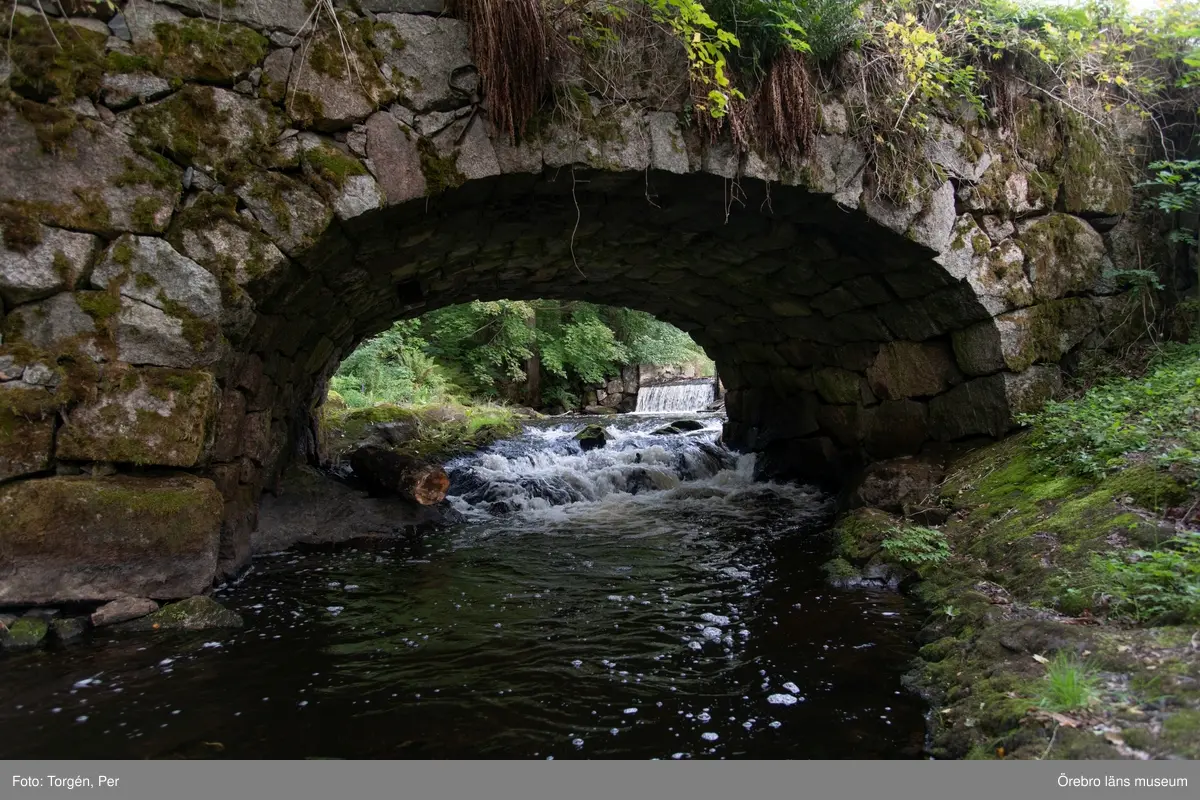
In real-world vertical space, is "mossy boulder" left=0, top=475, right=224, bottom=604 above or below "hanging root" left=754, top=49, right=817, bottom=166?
below

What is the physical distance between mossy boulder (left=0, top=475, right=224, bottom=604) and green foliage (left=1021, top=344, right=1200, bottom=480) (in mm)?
4818

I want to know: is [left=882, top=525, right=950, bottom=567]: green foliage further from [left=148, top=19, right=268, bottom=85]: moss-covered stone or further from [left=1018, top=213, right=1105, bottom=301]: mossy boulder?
[left=148, top=19, right=268, bottom=85]: moss-covered stone

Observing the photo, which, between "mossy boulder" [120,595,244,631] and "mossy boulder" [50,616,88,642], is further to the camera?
"mossy boulder" [120,595,244,631]

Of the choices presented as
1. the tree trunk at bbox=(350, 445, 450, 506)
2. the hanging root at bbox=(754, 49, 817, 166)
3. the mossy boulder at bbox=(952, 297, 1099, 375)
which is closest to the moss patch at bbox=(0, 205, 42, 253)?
the tree trunk at bbox=(350, 445, 450, 506)

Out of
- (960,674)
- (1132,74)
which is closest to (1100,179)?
(1132,74)

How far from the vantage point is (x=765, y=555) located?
16.4ft

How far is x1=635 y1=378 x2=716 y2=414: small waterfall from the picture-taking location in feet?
52.2

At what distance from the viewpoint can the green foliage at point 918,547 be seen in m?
4.06

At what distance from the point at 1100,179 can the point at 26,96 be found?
717cm

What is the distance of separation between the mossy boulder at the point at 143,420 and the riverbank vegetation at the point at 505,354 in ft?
26.8

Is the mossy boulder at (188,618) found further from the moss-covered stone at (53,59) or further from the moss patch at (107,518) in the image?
the moss-covered stone at (53,59)

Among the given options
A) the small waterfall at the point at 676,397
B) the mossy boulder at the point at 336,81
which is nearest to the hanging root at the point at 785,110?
the mossy boulder at the point at 336,81

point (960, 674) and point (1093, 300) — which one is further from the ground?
point (1093, 300)

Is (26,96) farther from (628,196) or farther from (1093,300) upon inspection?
(1093,300)
